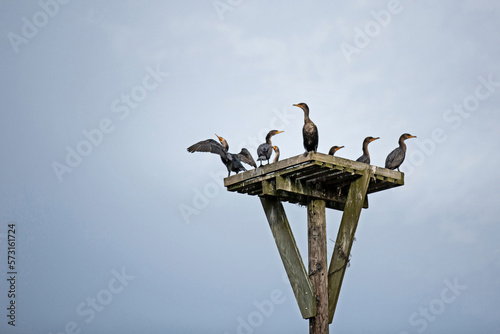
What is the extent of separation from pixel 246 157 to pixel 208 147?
0.72 metres

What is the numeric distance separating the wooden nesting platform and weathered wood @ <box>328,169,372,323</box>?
0.62ft

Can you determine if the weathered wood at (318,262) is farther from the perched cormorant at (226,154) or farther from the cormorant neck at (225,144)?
the cormorant neck at (225,144)

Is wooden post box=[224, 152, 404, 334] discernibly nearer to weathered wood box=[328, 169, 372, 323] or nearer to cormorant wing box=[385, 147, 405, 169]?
weathered wood box=[328, 169, 372, 323]

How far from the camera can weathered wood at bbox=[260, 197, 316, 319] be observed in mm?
9156

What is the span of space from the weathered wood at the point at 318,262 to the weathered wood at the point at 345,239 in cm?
9

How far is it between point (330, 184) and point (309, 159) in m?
1.22

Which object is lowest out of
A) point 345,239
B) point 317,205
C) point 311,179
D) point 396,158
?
point 345,239

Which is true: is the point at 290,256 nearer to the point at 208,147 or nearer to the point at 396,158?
the point at 208,147

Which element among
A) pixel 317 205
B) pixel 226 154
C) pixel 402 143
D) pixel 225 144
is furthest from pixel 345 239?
pixel 225 144

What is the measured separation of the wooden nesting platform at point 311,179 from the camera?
893cm

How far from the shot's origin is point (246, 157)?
38.9 ft

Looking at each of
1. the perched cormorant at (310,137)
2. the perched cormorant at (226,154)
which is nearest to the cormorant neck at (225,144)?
the perched cormorant at (226,154)

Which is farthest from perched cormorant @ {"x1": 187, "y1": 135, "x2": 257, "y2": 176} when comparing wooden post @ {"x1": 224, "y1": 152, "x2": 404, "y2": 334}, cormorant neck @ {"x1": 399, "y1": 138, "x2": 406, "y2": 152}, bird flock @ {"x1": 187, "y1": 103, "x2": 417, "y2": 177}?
cormorant neck @ {"x1": 399, "y1": 138, "x2": 406, "y2": 152}

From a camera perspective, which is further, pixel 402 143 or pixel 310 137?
pixel 402 143
